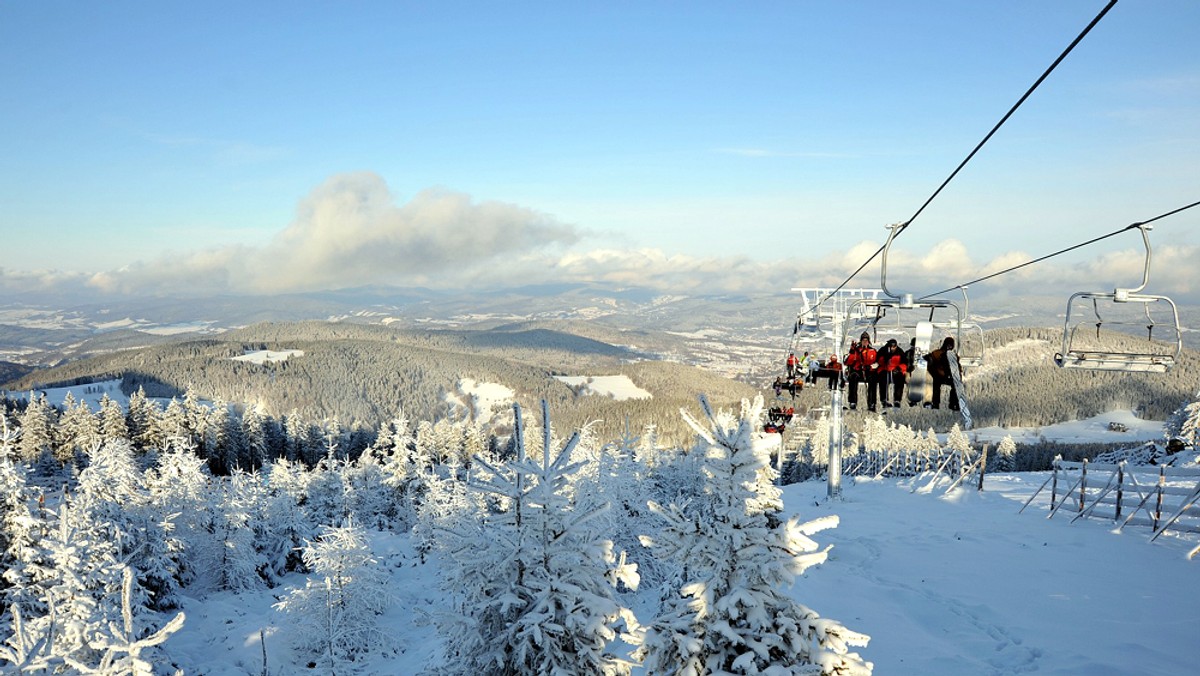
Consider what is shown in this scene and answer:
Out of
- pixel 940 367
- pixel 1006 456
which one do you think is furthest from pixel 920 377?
pixel 1006 456

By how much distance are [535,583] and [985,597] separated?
1176 cm

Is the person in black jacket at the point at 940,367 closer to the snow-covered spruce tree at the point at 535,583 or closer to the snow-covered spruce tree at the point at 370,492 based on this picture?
the snow-covered spruce tree at the point at 535,583

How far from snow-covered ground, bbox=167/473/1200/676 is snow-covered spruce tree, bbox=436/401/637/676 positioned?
804mm

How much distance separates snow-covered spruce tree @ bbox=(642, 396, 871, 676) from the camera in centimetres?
566

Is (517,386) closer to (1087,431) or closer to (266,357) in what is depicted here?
(266,357)

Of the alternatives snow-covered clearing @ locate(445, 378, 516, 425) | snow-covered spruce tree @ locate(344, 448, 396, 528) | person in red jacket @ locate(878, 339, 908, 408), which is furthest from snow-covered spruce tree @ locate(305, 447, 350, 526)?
snow-covered clearing @ locate(445, 378, 516, 425)

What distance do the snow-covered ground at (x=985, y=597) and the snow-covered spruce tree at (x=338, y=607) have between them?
97cm

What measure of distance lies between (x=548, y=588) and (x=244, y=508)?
34.9m

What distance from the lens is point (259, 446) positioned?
6625 centimetres

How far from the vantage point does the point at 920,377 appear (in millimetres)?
13461

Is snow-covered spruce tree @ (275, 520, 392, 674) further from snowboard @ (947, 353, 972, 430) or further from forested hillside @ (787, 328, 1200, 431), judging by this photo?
forested hillside @ (787, 328, 1200, 431)

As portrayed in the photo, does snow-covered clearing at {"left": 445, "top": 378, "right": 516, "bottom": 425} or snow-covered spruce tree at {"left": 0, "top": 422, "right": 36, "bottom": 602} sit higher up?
Result: snow-covered spruce tree at {"left": 0, "top": 422, "right": 36, "bottom": 602}

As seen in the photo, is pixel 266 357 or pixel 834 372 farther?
pixel 266 357

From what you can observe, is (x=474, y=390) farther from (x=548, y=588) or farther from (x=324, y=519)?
(x=548, y=588)
